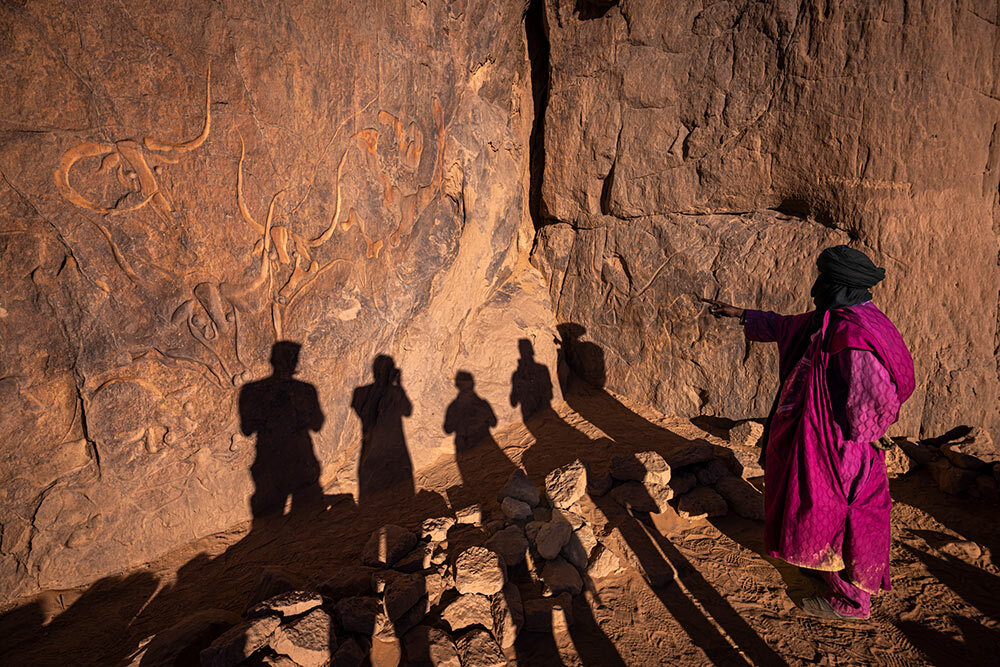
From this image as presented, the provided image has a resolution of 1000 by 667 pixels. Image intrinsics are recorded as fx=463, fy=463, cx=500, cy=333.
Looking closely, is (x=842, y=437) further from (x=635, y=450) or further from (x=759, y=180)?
(x=759, y=180)

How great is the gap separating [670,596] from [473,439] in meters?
2.14

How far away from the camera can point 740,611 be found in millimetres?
2340

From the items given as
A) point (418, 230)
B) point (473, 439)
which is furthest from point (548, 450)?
point (418, 230)

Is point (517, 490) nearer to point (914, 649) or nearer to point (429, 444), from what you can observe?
point (429, 444)

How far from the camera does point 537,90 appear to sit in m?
5.25

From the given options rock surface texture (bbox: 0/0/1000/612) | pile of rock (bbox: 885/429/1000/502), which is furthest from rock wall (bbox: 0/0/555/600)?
pile of rock (bbox: 885/429/1000/502)

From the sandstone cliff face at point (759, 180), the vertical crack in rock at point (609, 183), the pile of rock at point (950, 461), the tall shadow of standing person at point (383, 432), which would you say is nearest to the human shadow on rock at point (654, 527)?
the sandstone cliff face at point (759, 180)

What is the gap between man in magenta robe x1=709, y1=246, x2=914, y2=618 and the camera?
6.57ft

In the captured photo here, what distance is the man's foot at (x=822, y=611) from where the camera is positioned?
225 cm

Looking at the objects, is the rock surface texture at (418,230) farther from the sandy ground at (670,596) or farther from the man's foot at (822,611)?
the man's foot at (822,611)

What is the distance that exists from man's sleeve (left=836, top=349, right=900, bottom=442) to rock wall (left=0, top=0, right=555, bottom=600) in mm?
2955

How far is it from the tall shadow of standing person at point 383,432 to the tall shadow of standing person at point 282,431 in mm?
364

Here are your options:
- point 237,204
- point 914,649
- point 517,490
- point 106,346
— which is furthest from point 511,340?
point 914,649

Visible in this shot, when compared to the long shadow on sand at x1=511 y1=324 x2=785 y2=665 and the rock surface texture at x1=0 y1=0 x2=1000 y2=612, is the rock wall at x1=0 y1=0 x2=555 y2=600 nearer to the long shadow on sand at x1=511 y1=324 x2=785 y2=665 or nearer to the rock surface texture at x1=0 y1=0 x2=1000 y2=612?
the rock surface texture at x1=0 y1=0 x2=1000 y2=612
